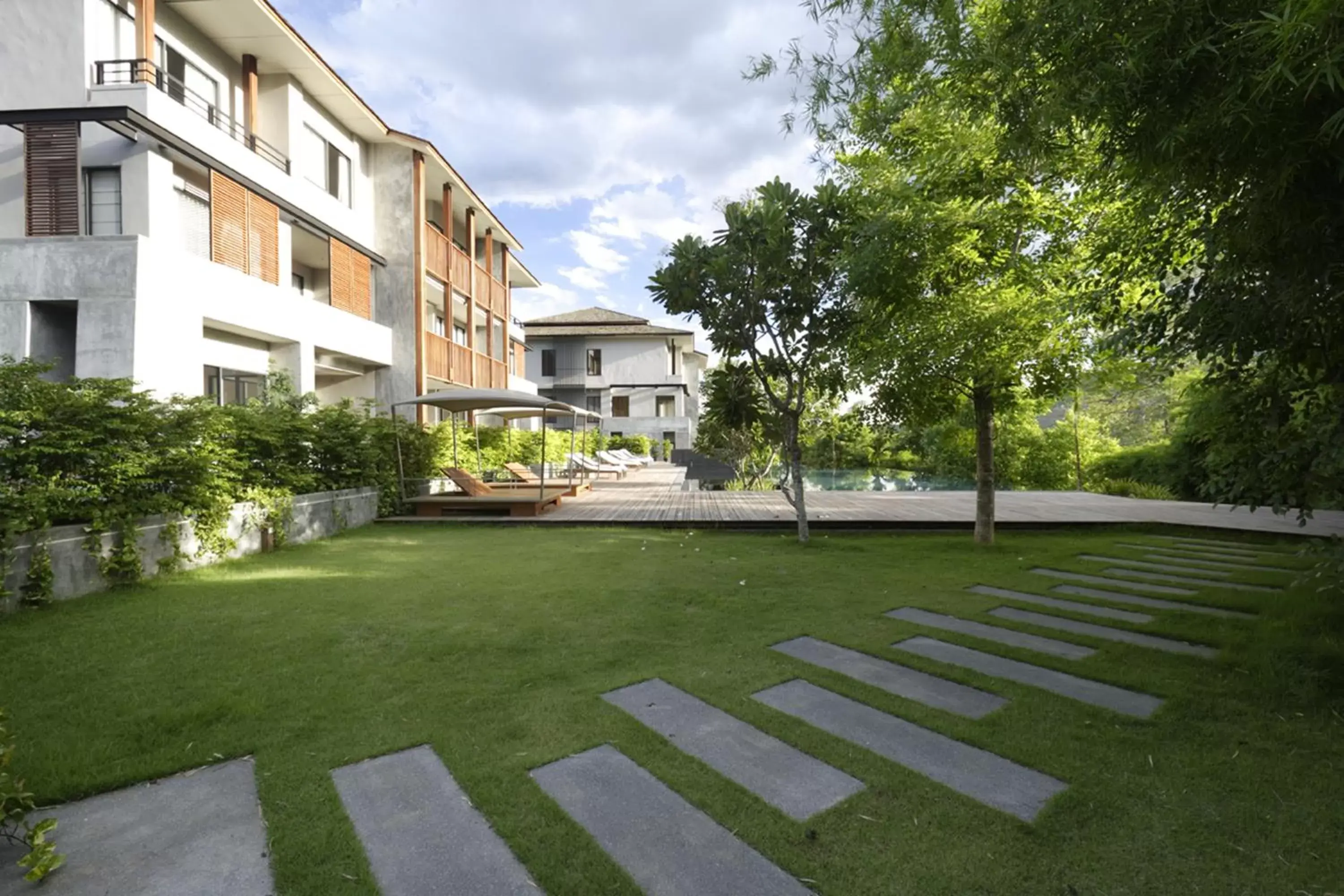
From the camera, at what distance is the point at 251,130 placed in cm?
1260

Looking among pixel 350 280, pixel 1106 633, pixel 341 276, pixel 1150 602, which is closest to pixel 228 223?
pixel 341 276

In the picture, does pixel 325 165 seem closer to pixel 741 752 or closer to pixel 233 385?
pixel 233 385

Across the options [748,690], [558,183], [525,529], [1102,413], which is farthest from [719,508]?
[1102,413]

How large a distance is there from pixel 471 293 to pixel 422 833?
2005cm

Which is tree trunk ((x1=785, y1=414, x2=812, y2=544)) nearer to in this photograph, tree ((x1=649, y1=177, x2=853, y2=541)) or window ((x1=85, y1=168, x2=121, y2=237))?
tree ((x1=649, y1=177, x2=853, y2=541))

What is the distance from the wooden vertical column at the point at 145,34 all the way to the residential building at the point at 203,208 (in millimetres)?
24

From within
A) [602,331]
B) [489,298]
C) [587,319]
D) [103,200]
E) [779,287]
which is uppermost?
[587,319]

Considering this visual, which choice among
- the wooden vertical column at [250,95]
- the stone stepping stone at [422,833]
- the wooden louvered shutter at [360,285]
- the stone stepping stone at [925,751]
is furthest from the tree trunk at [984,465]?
the wooden vertical column at [250,95]

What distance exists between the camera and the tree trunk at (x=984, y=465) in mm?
8227

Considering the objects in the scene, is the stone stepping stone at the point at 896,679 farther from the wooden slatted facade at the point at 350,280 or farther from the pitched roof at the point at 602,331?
the pitched roof at the point at 602,331

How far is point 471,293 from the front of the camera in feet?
66.8

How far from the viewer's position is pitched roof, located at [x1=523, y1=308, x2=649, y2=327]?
38344 mm

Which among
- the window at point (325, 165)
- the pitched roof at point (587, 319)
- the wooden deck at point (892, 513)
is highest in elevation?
the pitched roof at point (587, 319)

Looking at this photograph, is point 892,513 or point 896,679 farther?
point 892,513
